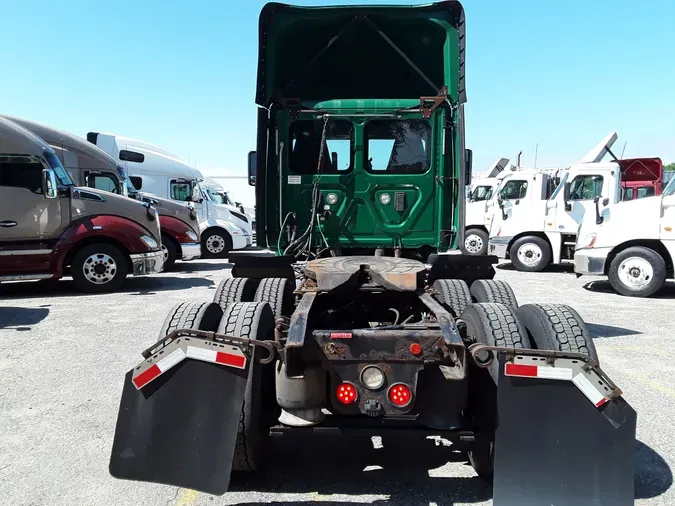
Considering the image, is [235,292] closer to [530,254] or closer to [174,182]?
[530,254]

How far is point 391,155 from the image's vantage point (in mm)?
5730

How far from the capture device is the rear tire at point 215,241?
16.1 m

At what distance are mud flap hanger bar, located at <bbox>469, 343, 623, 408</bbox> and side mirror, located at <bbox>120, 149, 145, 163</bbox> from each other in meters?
14.4

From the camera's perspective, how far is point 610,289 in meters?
10.6

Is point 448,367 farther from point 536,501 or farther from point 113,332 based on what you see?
point 113,332

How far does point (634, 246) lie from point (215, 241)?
442 inches

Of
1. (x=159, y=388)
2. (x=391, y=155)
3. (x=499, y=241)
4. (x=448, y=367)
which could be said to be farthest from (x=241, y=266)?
(x=499, y=241)

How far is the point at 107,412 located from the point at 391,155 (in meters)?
3.68

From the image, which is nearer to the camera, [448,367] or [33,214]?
[448,367]

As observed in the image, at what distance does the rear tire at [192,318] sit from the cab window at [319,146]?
2825 millimetres

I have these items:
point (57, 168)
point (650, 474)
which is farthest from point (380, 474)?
point (57, 168)

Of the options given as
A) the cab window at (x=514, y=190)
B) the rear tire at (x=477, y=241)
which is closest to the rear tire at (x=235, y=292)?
the cab window at (x=514, y=190)

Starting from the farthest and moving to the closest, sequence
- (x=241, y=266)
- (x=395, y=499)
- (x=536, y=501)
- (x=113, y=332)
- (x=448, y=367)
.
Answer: (x=113, y=332) < (x=241, y=266) < (x=395, y=499) < (x=448, y=367) < (x=536, y=501)

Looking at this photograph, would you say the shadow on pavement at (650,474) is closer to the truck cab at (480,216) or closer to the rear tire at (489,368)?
the rear tire at (489,368)
